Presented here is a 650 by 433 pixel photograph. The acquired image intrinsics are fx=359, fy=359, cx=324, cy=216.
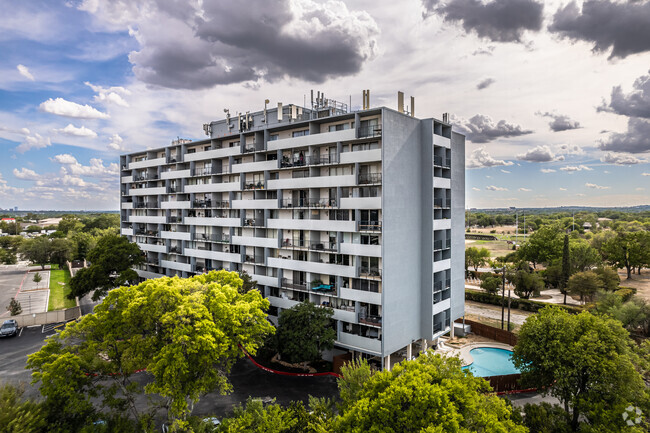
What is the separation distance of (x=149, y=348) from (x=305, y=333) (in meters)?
13.8

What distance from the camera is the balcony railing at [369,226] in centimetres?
3419

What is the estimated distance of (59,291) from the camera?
72.7 m

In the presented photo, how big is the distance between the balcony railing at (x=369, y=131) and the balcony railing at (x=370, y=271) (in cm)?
1271

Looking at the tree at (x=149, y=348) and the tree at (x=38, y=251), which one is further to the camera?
the tree at (x=38, y=251)

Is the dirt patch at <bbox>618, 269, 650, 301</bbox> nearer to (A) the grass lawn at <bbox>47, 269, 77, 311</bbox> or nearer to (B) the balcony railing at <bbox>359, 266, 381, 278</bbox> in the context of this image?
(B) the balcony railing at <bbox>359, 266, 381, 278</bbox>

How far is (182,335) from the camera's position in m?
23.8

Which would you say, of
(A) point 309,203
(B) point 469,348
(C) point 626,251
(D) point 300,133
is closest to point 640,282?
(C) point 626,251

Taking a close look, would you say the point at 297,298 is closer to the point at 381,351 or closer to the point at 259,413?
the point at 381,351

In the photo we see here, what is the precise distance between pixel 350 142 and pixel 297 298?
1848 centimetres

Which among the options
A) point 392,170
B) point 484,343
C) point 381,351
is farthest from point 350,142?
point 484,343

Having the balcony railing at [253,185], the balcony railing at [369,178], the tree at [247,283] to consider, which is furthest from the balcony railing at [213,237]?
the balcony railing at [369,178]

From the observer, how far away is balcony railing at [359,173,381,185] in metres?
34.2

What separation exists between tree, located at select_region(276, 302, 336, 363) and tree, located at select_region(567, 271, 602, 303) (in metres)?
46.1

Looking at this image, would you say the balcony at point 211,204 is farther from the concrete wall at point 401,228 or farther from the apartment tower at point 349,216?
the concrete wall at point 401,228
